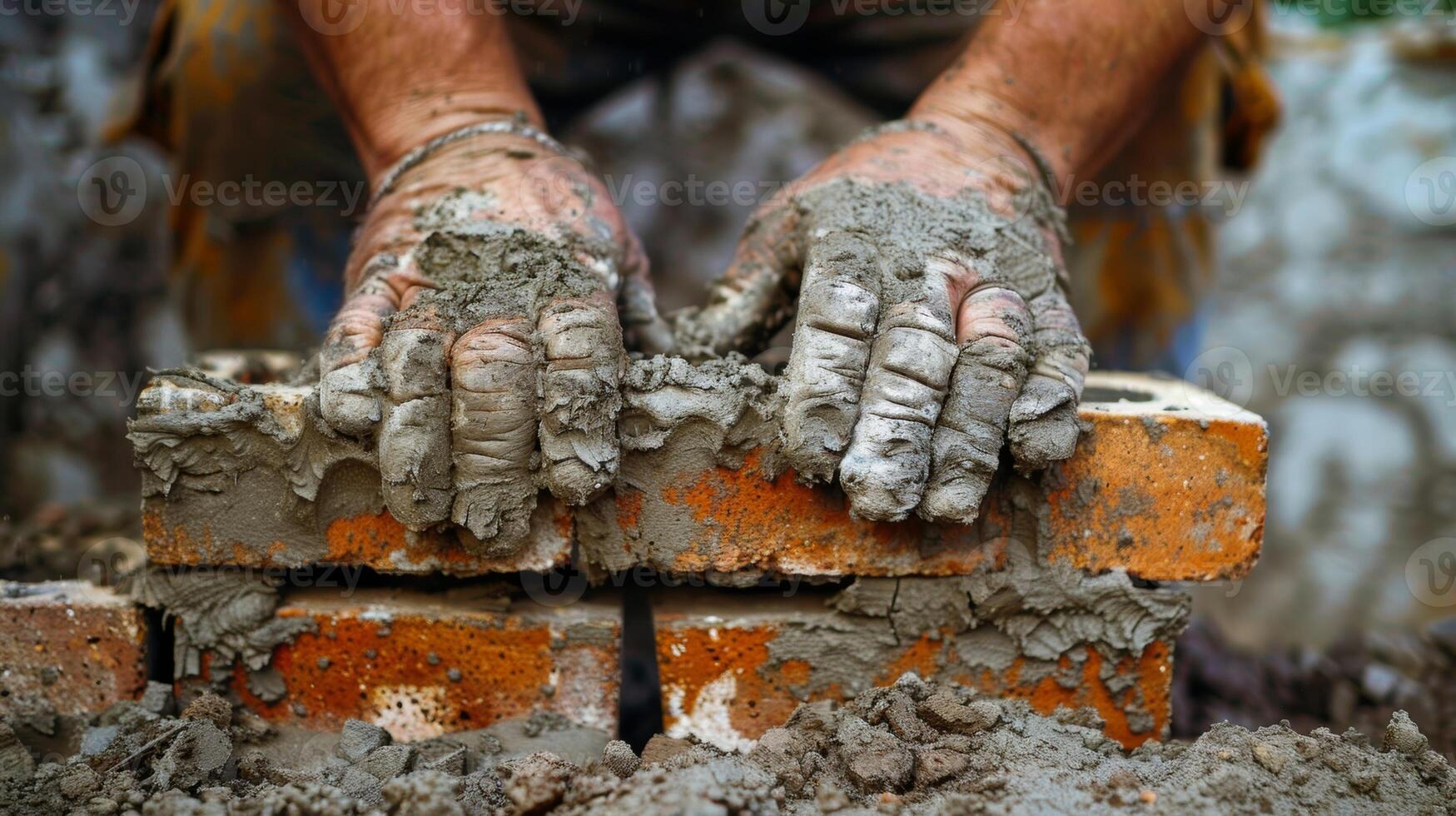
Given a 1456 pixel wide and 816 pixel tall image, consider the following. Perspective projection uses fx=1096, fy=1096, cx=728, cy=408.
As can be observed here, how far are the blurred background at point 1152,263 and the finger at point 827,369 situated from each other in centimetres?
139

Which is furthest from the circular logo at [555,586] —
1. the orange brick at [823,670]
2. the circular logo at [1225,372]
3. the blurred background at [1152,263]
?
the circular logo at [1225,372]

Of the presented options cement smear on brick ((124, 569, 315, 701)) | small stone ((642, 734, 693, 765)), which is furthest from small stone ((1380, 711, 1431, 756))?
cement smear on brick ((124, 569, 315, 701))

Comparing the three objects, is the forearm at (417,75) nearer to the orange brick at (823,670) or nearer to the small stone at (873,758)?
the orange brick at (823,670)

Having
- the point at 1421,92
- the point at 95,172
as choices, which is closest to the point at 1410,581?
the point at 1421,92

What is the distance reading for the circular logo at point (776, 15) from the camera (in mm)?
2625

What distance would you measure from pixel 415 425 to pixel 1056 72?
1.36 m

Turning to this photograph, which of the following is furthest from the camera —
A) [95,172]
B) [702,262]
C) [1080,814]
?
[95,172]

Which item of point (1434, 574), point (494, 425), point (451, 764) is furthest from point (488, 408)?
point (1434, 574)

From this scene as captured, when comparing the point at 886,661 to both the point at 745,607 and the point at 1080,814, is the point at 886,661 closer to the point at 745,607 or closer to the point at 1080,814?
the point at 745,607

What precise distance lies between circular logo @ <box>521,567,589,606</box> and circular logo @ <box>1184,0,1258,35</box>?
61.3 inches

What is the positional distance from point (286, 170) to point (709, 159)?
1084mm

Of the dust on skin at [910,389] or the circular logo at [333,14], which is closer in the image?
the dust on skin at [910,389]

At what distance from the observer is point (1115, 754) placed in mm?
1386

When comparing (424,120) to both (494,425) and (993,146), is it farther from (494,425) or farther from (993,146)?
(993,146)
